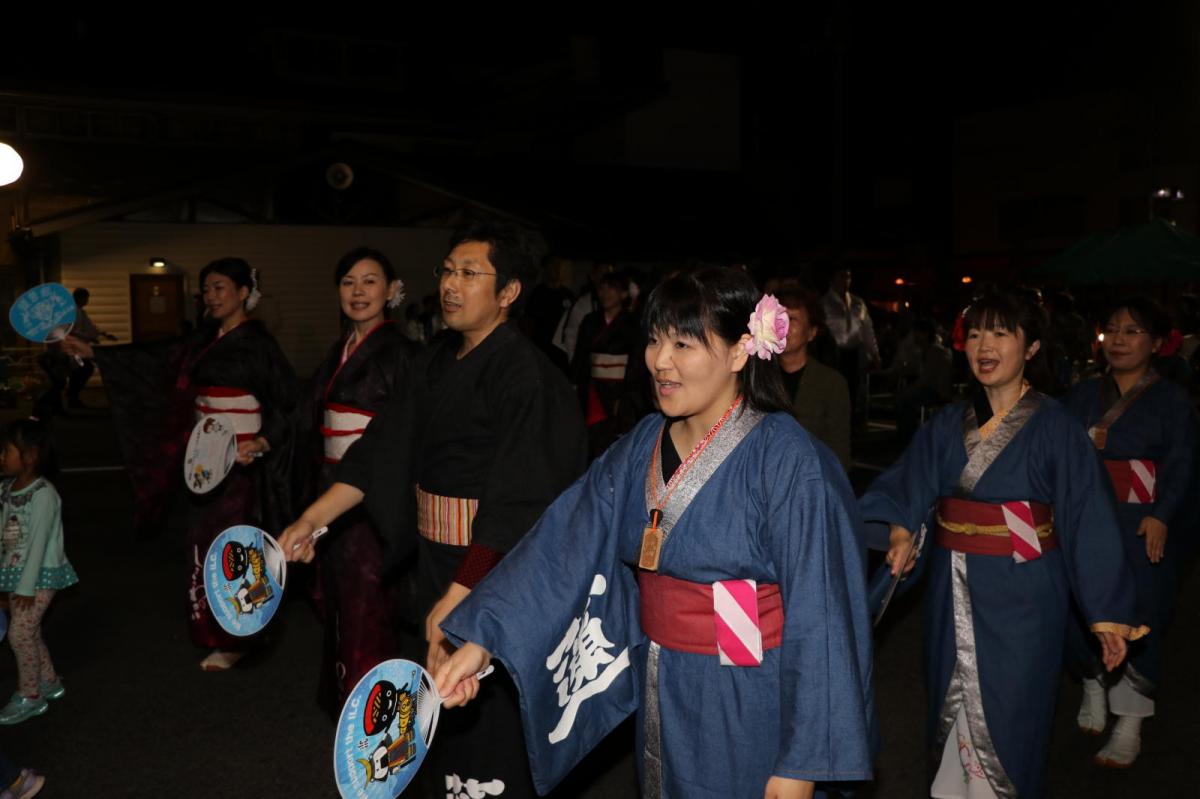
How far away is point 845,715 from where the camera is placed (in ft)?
7.42

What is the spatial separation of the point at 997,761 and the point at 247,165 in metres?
17.8

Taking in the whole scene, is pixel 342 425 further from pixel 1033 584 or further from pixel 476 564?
pixel 1033 584

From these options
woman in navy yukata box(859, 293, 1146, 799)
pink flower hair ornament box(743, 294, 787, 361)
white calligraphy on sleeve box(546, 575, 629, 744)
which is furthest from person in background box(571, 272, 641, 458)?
pink flower hair ornament box(743, 294, 787, 361)

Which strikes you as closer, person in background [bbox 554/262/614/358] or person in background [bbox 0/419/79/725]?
person in background [bbox 0/419/79/725]

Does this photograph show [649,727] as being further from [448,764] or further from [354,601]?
[354,601]

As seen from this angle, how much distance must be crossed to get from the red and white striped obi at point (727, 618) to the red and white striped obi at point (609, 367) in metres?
6.31

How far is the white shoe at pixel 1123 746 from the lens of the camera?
14.7ft

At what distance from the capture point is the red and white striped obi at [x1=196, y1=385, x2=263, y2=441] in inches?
214

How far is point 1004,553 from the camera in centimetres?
364

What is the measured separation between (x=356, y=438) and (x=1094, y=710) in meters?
3.59

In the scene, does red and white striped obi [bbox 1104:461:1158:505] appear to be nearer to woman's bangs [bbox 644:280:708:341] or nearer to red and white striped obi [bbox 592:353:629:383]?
woman's bangs [bbox 644:280:708:341]

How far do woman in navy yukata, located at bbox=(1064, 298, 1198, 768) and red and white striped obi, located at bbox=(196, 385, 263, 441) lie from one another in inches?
159

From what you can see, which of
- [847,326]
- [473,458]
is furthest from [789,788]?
[847,326]

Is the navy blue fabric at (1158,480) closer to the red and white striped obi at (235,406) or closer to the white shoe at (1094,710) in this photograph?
the white shoe at (1094,710)
